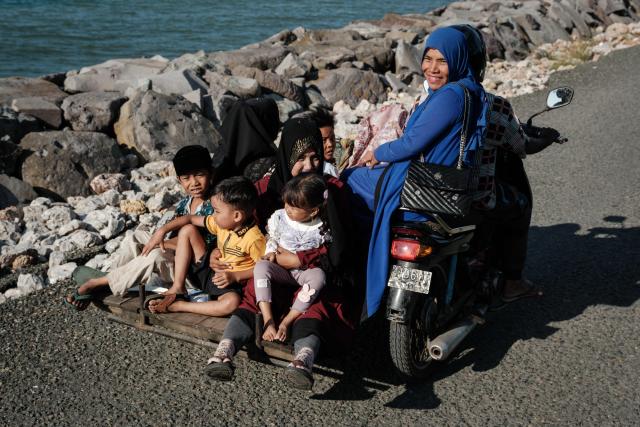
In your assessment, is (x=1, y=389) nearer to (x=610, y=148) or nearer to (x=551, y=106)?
(x=551, y=106)

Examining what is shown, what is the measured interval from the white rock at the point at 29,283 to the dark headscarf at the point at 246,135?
1.88 meters

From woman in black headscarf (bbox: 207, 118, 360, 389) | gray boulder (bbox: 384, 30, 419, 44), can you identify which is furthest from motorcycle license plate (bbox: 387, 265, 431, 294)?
gray boulder (bbox: 384, 30, 419, 44)

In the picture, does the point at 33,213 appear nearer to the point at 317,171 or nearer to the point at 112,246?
the point at 112,246

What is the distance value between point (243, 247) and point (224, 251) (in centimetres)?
15

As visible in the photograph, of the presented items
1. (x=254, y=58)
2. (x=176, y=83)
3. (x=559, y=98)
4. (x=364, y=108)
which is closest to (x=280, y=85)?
(x=364, y=108)

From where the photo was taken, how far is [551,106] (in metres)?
4.86

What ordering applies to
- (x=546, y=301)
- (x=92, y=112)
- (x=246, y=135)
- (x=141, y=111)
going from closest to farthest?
(x=246, y=135)
(x=546, y=301)
(x=141, y=111)
(x=92, y=112)

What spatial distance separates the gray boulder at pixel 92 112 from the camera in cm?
989

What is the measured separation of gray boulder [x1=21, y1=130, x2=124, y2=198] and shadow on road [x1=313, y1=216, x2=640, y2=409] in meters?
4.69

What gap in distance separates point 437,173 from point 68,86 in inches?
340

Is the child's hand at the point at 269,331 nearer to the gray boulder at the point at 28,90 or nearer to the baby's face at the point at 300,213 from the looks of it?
the baby's face at the point at 300,213

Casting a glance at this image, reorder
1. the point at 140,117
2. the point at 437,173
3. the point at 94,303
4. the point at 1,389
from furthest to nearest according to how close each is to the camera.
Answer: the point at 140,117
the point at 94,303
the point at 1,389
the point at 437,173

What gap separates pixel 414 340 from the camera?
175 inches

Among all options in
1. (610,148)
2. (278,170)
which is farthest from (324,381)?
(610,148)
